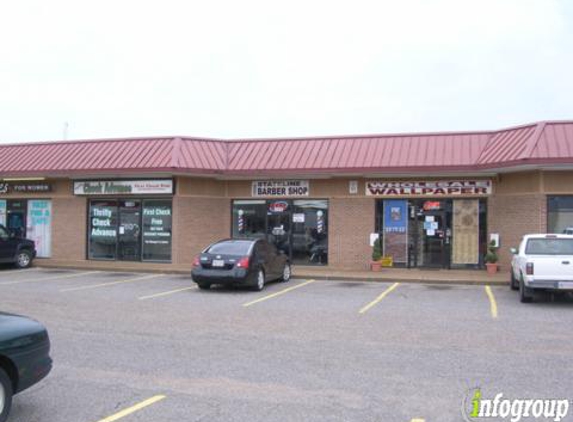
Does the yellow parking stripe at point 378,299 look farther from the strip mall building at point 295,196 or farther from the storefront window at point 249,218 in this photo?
the storefront window at point 249,218

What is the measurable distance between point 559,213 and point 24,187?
67.4 feet

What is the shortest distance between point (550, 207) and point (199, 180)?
40.6ft

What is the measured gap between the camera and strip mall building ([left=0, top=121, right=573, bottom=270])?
65.1 feet

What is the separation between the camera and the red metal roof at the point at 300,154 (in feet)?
62.4

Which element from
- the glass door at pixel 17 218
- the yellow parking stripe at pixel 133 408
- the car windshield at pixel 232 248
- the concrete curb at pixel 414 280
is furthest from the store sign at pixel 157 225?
the yellow parking stripe at pixel 133 408

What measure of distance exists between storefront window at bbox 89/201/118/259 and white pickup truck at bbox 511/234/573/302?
617 inches

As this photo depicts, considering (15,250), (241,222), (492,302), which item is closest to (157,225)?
(241,222)

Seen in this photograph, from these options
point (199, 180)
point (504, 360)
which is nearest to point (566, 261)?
point (504, 360)

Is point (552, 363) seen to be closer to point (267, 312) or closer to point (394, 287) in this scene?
Result: point (267, 312)

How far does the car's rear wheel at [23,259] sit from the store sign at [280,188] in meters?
8.69

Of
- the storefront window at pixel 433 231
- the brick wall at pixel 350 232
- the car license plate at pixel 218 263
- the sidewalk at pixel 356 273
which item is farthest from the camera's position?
the brick wall at pixel 350 232

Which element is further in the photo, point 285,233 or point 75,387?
point 285,233

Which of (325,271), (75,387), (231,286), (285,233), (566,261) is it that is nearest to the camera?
(75,387)

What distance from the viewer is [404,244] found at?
21266 millimetres
